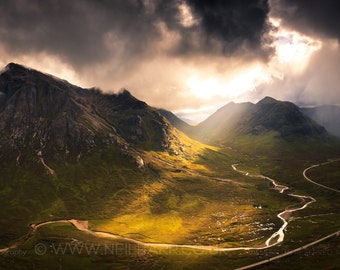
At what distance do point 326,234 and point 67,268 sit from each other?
→ 166m

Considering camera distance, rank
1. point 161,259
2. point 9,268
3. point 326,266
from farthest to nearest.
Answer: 1. point 161,259
2. point 9,268
3. point 326,266

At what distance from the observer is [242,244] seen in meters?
200

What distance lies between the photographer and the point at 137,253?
190m

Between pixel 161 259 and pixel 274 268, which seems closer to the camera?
pixel 274 268

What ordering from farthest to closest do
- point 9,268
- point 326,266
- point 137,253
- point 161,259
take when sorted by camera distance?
point 137,253 → point 161,259 → point 9,268 → point 326,266

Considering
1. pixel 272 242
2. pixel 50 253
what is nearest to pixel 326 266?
pixel 272 242

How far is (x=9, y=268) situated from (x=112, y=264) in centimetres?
5717

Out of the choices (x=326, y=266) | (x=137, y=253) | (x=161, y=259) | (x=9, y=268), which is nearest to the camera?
(x=326, y=266)

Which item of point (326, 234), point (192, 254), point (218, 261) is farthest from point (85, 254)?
point (326, 234)

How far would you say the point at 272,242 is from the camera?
19662 centimetres

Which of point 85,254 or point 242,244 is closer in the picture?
point 85,254

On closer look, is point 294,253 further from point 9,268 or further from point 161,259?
point 9,268

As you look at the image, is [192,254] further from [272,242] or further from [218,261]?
[272,242]

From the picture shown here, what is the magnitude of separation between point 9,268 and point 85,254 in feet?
139
